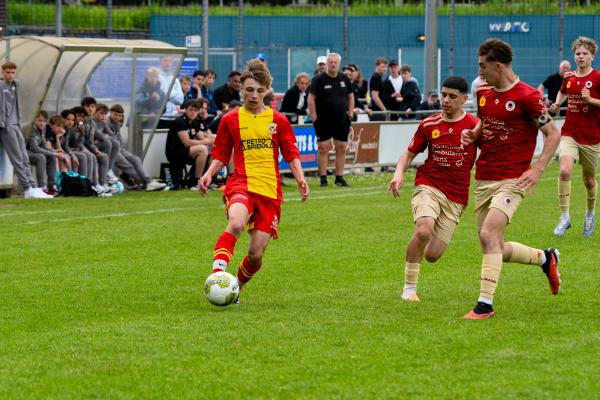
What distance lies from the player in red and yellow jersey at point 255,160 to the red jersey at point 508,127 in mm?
1448

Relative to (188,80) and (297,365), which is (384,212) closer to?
(188,80)

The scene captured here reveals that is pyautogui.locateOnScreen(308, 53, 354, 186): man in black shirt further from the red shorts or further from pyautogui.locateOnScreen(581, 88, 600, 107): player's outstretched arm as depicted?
the red shorts

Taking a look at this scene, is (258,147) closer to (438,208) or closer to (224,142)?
(224,142)

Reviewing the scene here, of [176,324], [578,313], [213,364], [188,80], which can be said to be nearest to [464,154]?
[578,313]

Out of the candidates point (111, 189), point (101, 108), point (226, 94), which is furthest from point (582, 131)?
point (226, 94)

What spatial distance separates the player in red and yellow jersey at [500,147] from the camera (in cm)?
860

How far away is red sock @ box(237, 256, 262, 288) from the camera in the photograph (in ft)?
31.3

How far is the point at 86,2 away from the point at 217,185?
956 inches

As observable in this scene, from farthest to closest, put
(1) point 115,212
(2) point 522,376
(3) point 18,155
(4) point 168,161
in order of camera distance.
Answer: (4) point 168,161 < (3) point 18,155 < (1) point 115,212 < (2) point 522,376

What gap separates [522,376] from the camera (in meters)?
6.79

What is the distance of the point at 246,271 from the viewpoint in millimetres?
9609

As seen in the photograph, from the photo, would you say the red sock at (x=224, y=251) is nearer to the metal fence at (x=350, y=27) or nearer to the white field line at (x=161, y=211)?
the white field line at (x=161, y=211)

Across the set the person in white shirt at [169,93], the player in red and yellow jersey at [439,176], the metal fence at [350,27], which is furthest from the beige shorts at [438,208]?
the metal fence at [350,27]

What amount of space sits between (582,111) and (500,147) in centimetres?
515
